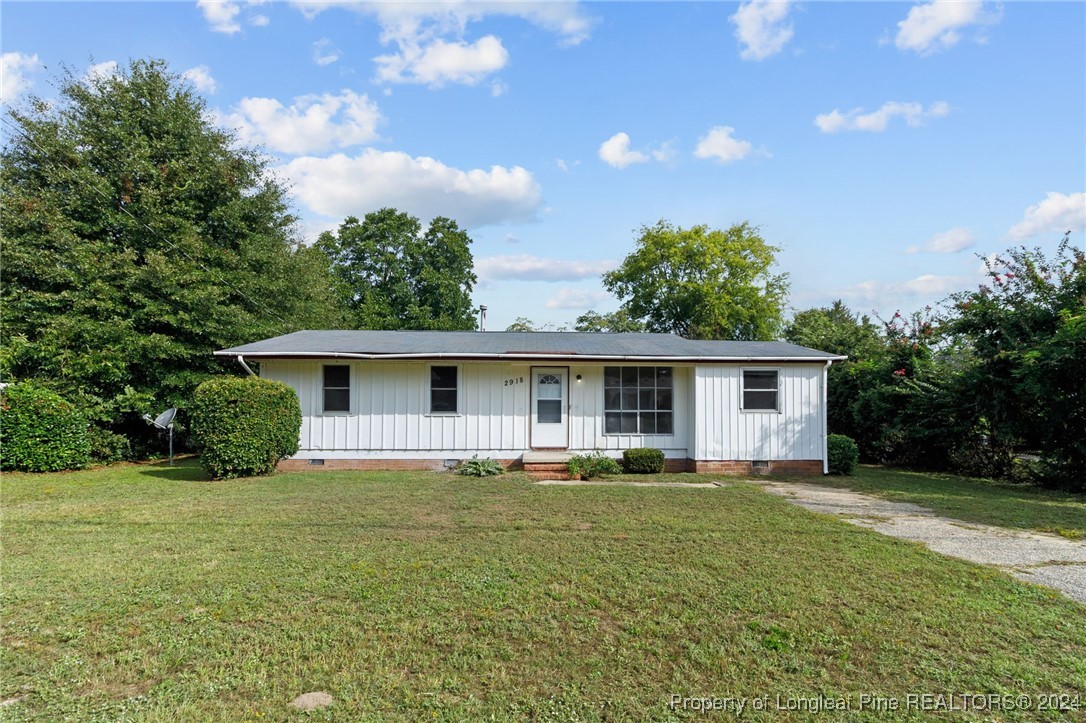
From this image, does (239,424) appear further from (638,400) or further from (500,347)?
(638,400)

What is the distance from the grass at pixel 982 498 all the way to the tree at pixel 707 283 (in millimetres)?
22300

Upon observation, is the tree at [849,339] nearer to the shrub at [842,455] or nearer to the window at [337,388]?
the shrub at [842,455]

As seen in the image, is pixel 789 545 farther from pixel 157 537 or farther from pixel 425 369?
pixel 425 369

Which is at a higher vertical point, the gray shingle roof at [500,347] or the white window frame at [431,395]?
the gray shingle roof at [500,347]

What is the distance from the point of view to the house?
1127 centimetres

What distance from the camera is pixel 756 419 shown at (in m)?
11.5

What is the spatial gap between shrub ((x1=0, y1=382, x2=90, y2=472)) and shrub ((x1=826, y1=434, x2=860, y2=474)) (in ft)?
51.0

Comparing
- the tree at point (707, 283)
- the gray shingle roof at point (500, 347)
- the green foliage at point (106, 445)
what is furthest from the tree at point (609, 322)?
the green foliage at point (106, 445)

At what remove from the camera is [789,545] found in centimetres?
547

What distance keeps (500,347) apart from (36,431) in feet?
30.1

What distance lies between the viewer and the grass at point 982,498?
696 cm

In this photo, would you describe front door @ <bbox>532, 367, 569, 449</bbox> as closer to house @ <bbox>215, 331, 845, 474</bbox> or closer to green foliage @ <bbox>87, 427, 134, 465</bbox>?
house @ <bbox>215, 331, 845, 474</bbox>

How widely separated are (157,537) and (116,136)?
43.8 ft

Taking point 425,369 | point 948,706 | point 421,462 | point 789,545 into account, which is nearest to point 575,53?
point 425,369
